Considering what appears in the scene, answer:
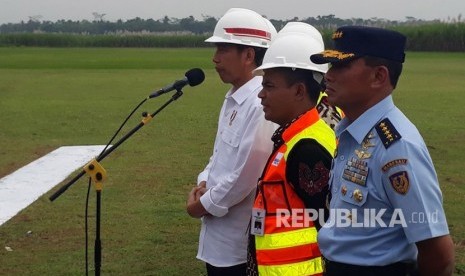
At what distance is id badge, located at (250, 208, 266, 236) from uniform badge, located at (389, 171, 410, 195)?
2.86 feet

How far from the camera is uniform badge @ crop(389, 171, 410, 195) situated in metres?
2.44

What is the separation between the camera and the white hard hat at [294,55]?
3.35 metres

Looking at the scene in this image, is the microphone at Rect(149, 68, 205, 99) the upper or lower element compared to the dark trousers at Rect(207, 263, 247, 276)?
upper


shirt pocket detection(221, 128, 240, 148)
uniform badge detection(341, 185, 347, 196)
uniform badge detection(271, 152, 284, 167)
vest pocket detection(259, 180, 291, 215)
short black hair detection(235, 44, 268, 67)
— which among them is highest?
short black hair detection(235, 44, 268, 67)

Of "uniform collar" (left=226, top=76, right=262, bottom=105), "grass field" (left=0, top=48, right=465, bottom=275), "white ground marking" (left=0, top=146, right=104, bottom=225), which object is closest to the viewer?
"uniform collar" (left=226, top=76, right=262, bottom=105)

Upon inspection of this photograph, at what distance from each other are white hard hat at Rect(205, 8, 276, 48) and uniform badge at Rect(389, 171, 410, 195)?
1.53m

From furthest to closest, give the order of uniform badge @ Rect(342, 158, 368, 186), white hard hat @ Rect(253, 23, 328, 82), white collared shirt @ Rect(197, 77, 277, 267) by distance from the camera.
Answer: white collared shirt @ Rect(197, 77, 277, 267), white hard hat @ Rect(253, 23, 328, 82), uniform badge @ Rect(342, 158, 368, 186)

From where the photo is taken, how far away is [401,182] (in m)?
2.45

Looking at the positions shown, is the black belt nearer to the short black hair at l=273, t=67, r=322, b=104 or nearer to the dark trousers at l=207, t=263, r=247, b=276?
the short black hair at l=273, t=67, r=322, b=104

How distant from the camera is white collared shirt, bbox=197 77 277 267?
3.66 m

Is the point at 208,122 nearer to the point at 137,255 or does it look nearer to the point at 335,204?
the point at 137,255

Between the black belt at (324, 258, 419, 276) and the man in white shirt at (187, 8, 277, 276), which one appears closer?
the black belt at (324, 258, 419, 276)

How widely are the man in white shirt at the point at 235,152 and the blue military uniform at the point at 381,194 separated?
95 centimetres

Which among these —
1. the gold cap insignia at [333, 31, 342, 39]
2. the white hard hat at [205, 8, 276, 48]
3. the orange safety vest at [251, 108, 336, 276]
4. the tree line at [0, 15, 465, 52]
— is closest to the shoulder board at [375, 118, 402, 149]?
the gold cap insignia at [333, 31, 342, 39]
